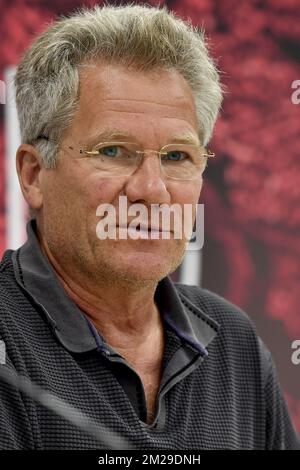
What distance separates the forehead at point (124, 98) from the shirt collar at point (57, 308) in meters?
0.26

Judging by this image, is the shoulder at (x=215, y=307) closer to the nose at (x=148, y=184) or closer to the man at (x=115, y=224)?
the man at (x=115, y=224)

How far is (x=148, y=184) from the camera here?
4.54ft

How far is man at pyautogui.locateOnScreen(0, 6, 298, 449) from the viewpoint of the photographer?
4.40 ft

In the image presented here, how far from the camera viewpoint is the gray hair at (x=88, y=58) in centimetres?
141

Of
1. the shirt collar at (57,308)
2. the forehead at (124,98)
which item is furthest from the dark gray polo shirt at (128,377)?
the forehead at (124,98)

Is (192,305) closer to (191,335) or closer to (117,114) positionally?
(191,335)

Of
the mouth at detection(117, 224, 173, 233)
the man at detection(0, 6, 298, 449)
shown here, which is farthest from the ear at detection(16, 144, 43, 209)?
the mouth at detection(117, 224, 173, 233)

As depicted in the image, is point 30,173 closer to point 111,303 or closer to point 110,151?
point 110,151

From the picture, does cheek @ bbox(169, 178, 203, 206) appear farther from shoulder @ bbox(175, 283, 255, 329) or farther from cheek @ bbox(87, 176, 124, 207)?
shoulder @ bbox(175, 283, 255, 329)

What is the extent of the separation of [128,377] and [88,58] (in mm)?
593

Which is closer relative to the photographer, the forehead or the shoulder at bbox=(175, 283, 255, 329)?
the forehead

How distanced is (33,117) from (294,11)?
4.00ft

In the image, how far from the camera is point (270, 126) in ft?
7.86

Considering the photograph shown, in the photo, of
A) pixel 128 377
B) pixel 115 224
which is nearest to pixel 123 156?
pixel 115 224
